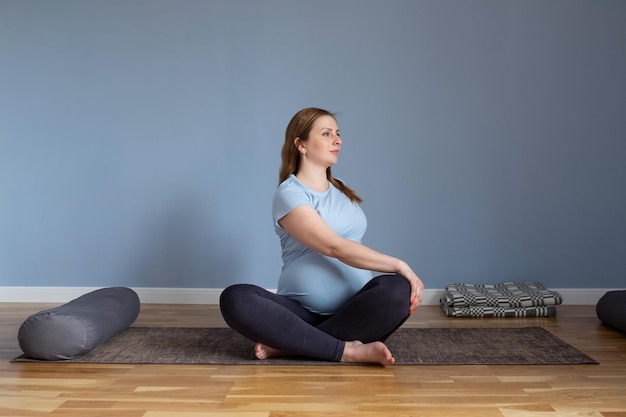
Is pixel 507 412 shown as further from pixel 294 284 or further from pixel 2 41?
pixel 2 41

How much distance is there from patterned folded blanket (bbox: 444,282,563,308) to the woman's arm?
1.31 meters

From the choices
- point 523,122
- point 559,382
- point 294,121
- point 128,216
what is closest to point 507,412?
point 559,382

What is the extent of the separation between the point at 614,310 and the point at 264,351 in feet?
5.66

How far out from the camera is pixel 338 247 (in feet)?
8.86

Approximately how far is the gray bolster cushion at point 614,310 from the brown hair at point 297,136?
1341mm

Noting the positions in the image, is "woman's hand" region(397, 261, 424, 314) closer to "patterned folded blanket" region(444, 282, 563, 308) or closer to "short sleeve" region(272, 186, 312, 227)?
"short sleeve" region(272, 186, 312, 227)

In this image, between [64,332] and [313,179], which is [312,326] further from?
[64,332]

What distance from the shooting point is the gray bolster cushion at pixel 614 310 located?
3.29 metres

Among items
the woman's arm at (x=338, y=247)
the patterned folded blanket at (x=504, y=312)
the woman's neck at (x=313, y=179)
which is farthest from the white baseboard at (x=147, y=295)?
the woman's arm at (x=338, y=247)

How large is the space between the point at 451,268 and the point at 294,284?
5.42ft

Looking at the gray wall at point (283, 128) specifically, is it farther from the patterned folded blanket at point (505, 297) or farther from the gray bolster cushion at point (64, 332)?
the gray bolster cushion at point (64, 332)

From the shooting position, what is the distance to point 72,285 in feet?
14.4

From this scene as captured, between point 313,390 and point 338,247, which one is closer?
point 313,390

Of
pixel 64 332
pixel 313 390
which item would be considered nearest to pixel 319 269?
pixel 313 390
